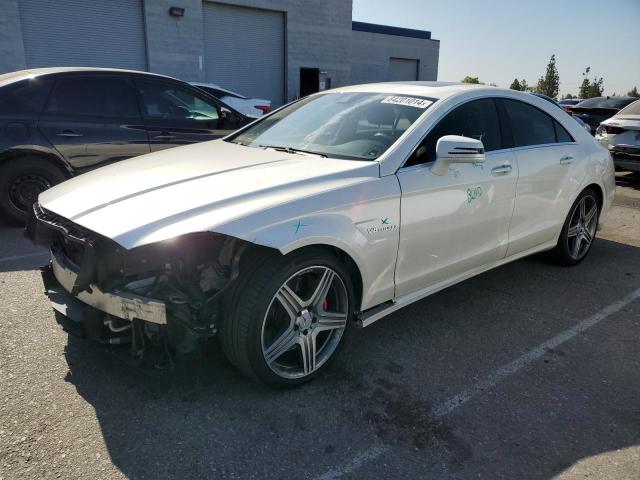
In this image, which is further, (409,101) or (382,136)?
(409,101)

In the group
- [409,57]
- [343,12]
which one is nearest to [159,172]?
[343,12]

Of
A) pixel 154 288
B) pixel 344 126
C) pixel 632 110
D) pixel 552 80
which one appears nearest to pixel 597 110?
pixel 632 110

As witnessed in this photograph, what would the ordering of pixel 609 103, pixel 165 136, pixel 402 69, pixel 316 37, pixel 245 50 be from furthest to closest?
pixel 402 69, pixel 316 37, pixel 245 50, pixel 609 103, pixel 165 136

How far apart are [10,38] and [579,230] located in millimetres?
15324

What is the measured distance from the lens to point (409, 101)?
366 centimetres

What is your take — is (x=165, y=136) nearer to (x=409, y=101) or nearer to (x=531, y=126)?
(x=409, y=101)

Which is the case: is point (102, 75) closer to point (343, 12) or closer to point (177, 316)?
point (177, 316)

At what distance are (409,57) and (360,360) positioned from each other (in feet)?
114

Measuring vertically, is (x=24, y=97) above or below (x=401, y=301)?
above

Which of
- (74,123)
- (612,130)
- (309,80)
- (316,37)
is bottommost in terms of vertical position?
(612,130)

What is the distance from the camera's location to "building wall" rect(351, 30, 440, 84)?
32.1 meters

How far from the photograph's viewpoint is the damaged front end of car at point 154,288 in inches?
97.6

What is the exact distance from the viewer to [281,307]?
2830mm

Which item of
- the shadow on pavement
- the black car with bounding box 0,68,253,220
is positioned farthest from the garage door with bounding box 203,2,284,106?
the shadow on pavement
